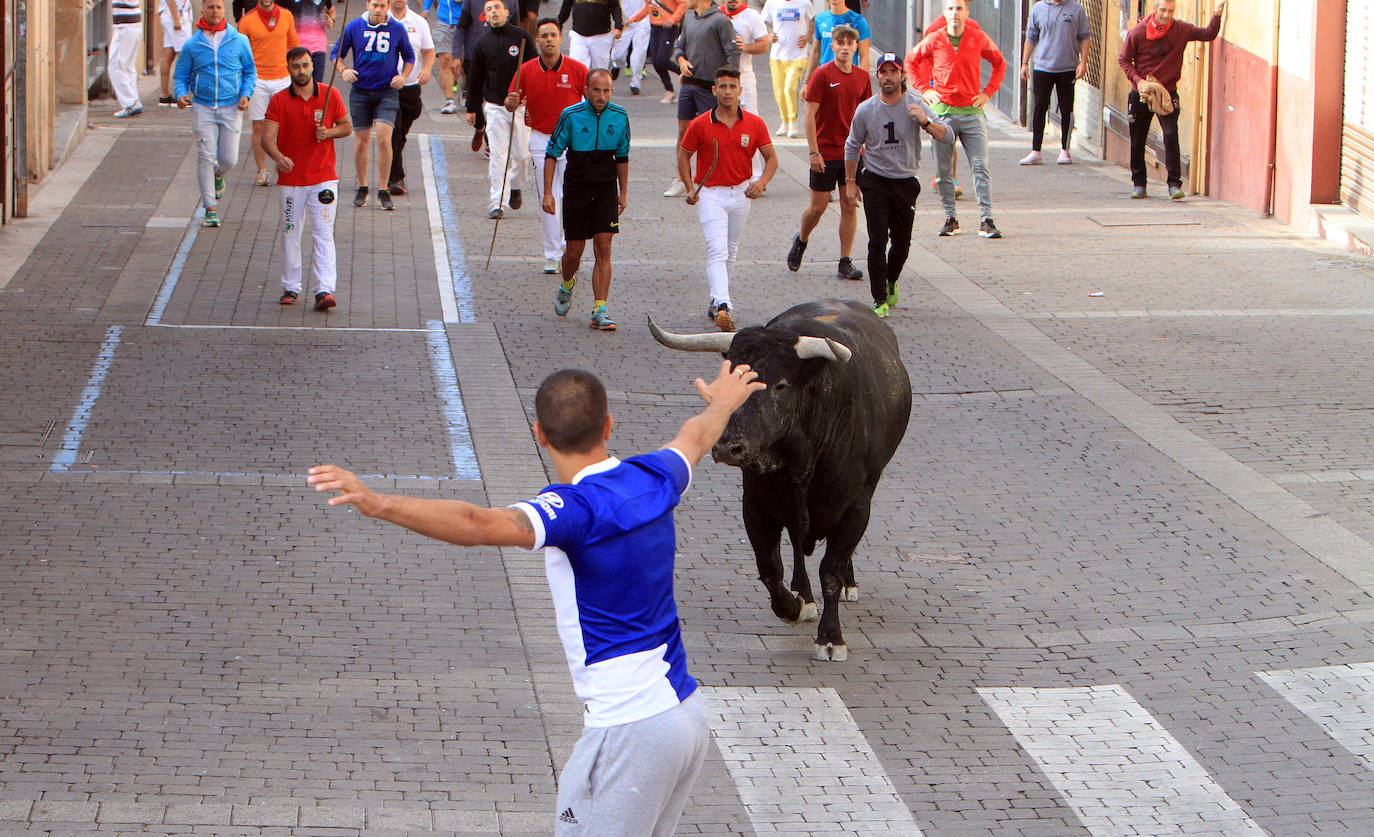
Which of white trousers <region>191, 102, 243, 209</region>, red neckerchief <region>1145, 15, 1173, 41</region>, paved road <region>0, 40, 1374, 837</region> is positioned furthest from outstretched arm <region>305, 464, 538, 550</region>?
red neckerchief <region>1145, 15, 1173, 41</region>

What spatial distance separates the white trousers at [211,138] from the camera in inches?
653

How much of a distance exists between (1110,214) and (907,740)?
13407 mm

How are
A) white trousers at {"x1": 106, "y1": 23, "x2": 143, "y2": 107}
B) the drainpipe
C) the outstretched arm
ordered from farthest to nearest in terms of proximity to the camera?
white trousers at {"x1": 106, "y1": 23, "x2": 143, "y2": 107}, the drainpipe, the outstretched arm

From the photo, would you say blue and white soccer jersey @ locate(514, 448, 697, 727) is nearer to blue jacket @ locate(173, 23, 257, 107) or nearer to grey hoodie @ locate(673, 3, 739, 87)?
blue jacket @ locate(173, 23, 257, 107)

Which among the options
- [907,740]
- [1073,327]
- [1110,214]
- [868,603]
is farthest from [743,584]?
[1110,214]

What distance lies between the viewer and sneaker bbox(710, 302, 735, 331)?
1334 centimetres

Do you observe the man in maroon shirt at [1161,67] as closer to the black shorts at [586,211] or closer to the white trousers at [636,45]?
the black shorts at [586,211]

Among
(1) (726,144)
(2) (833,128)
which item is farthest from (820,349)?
(2) (833,128)

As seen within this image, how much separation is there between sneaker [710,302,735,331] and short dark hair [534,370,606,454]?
8.67 metres

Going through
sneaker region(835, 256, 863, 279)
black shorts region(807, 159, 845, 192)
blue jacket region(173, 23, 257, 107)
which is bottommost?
sneaker region(835, 256, 863, 279)

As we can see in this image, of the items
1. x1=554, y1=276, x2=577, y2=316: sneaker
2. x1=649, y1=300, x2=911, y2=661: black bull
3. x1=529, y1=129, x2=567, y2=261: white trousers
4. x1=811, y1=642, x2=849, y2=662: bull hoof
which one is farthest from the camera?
x1=529, y1=129, x2=567, y2=261: white trousers

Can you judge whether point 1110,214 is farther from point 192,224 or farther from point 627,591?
point 627,591

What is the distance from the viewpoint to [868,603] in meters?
8.41

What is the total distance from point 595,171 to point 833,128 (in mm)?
3014
